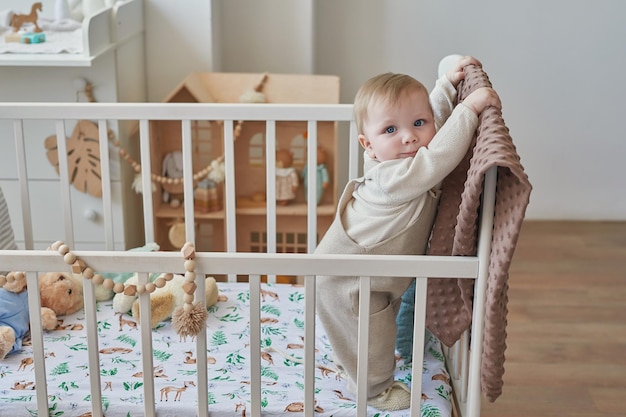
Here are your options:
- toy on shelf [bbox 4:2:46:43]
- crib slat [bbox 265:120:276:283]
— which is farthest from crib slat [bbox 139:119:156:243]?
toy on shelf [bbox 4:2:46:43]

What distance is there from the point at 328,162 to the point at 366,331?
1262 mm

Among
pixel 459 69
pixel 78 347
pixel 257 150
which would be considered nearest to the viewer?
pixel 459 69

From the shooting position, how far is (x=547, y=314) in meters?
2.71

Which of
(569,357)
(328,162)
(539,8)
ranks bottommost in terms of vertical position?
(569,357)

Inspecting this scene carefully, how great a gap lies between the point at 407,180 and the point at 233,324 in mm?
619

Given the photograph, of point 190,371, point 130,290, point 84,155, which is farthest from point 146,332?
point 84,155

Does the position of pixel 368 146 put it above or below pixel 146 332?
above

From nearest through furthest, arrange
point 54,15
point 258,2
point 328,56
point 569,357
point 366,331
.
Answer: point 366,331
point 569,357
point 54,15
point 258,2
point 328,56

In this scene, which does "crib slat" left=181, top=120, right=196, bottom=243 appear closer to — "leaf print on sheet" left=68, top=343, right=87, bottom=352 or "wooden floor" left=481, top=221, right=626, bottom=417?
"leaf print on sheet" left=68, top=343, right=87, bottom=352

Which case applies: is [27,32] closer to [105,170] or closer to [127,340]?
[105,170]

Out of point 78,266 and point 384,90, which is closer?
point 78,266

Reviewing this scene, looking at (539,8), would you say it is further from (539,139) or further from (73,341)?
(73,341)

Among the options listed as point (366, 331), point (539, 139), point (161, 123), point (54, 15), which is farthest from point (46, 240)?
point (539, 139)

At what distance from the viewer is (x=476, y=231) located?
54.0 inches
